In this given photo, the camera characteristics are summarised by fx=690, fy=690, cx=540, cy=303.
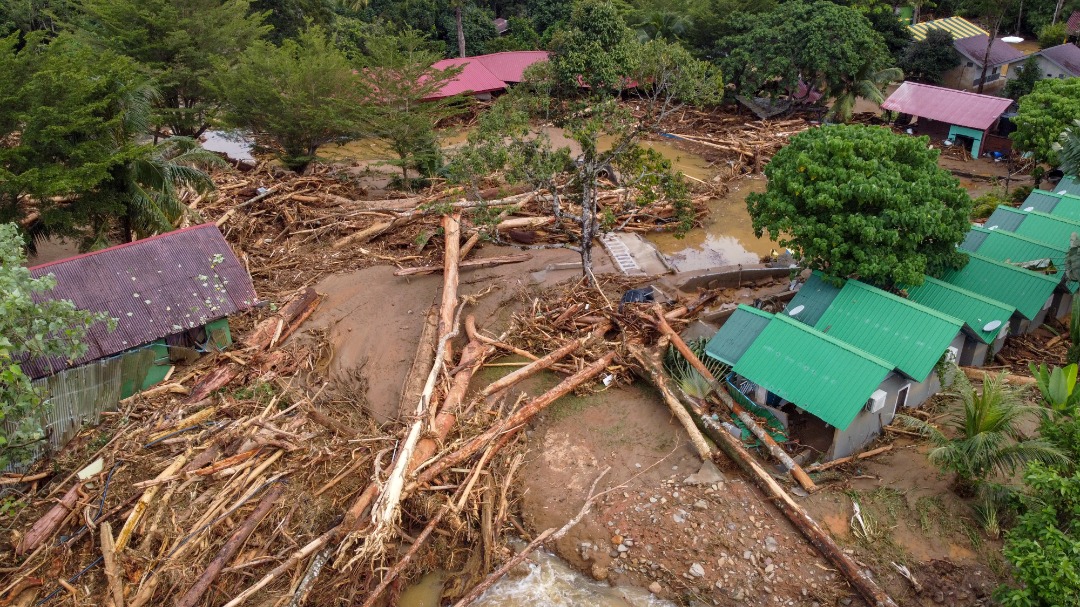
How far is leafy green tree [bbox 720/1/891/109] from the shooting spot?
27.7m

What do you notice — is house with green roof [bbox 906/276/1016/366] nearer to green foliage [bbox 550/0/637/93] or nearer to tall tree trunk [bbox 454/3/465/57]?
green foliage [bbox 550/0/637/93]

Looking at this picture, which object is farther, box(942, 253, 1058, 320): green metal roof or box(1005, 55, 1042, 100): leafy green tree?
box(1005, 55, 1042, 100): leafy green tree

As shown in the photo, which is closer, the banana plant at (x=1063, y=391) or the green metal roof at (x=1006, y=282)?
the banana plant at (x=1063, y=391)

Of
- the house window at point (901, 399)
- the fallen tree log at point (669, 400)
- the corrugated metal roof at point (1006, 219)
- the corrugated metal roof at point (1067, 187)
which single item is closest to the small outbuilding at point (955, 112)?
the corrugated metal roof at point (1067, 187)

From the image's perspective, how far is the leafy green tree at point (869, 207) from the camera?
42.9 feet

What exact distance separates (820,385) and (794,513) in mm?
2286

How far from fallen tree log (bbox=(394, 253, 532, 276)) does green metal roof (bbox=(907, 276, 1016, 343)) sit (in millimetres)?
9560

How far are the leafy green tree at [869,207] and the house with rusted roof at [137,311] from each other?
11423 mm

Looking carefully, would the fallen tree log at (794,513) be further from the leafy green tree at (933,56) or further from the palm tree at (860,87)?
the leafy green tree at (933,56)

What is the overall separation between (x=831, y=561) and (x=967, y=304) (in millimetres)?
6579

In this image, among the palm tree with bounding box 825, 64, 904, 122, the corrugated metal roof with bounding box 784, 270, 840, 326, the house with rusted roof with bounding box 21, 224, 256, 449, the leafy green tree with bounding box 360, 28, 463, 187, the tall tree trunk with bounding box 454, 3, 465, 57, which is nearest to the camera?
the house with rusted roof with bounding box 21, 224, 256, 449

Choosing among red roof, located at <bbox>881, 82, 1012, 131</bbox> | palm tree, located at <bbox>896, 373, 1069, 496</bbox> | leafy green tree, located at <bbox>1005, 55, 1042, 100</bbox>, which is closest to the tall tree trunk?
red roof, located at <bbox>881, 82, 1012, 131</bbox>

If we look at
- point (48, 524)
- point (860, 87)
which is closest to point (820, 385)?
point (48, 524)

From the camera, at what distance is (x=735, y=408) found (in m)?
12.6
